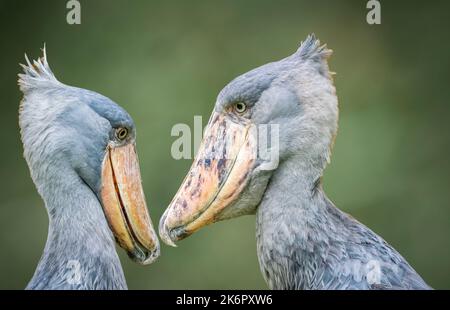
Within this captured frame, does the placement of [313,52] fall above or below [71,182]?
above


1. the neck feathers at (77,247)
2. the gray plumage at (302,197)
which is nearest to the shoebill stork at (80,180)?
the neck feathers at (77,247)

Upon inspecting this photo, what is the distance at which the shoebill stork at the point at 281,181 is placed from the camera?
3.50 metres

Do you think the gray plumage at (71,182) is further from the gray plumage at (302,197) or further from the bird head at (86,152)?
the gray plumage at (302,197)

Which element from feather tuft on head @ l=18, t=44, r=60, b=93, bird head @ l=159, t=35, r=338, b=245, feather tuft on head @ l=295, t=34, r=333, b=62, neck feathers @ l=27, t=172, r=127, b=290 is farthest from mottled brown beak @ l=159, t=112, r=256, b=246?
feather tuft on head @ l=18, t=44, r=60, b=93

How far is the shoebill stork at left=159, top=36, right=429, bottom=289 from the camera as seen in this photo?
138 inches

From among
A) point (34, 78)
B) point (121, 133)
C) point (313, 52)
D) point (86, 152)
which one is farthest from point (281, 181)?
point (34, 78)

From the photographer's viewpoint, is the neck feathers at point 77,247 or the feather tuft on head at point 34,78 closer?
the neck feathers at point 77,247

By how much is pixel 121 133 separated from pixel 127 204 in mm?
276

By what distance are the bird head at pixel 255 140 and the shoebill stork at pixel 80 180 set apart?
0.20 m

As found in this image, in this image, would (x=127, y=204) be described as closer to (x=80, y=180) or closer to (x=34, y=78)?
(x=80, y=180)

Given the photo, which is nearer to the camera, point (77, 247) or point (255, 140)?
point (77, 247)

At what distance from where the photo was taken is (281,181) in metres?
3.57

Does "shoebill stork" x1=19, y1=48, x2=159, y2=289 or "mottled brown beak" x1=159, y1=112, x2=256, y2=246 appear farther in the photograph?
"mottled brown beak" x1=159, y1=112, x2=256, y2=246

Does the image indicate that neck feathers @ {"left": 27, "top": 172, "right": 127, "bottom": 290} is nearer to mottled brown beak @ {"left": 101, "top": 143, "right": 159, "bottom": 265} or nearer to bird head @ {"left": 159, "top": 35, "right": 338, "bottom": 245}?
mottled brown beak @ {"left": 101, "top": 143, "right": 159, "bottom": 265}
